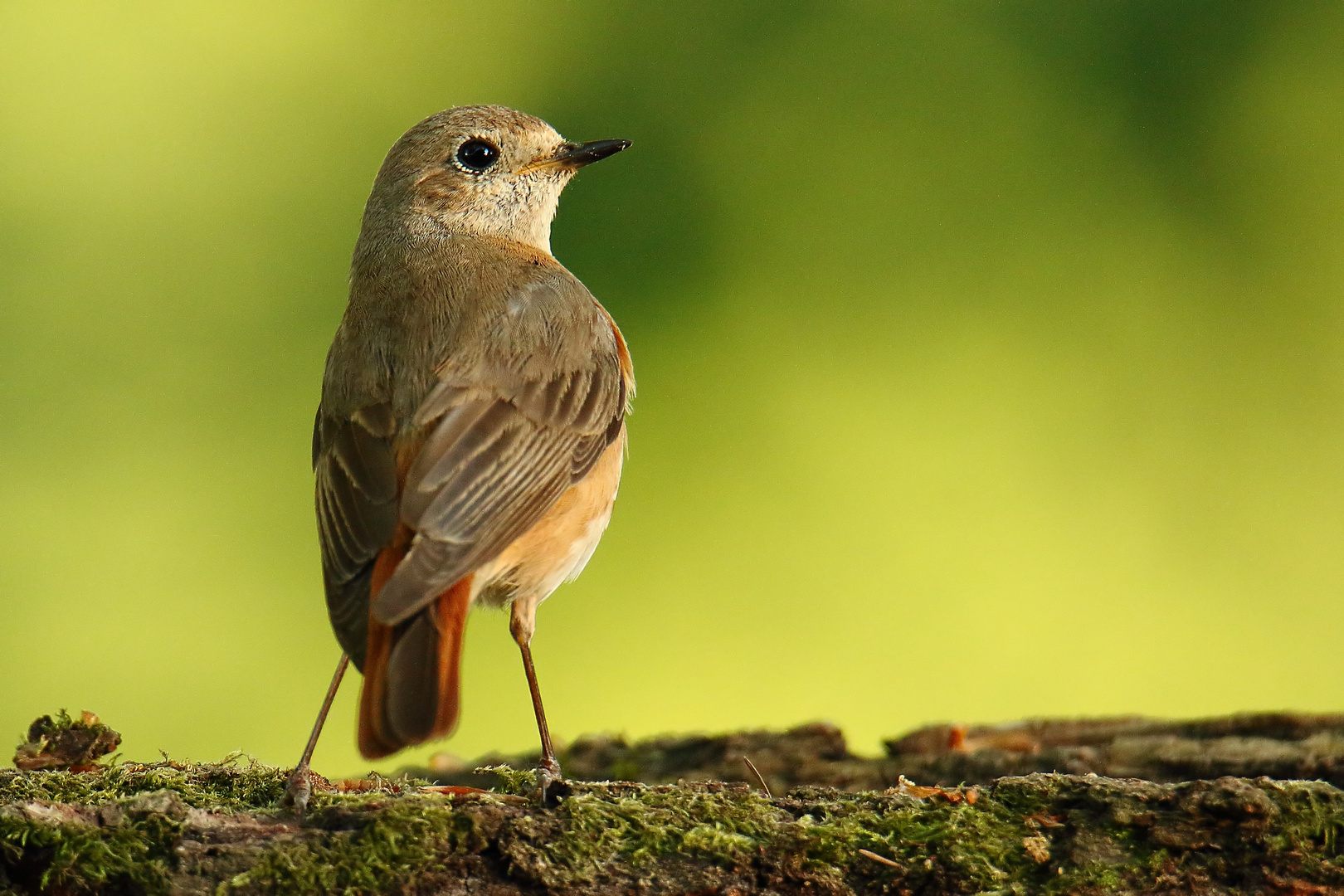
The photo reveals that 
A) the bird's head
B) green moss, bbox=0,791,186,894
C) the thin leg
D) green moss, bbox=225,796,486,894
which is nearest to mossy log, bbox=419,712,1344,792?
the thin leg

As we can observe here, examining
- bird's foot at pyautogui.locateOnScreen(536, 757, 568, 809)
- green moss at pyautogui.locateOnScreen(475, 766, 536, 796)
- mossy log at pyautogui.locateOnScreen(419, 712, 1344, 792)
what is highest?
mossy log at pyautogui.locateOnScreen(419, 712, 1344, 792)

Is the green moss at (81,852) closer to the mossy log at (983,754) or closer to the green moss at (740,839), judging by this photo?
the green moss at (740,839)

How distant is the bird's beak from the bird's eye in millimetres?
126

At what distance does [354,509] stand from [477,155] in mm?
1962

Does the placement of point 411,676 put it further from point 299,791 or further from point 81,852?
point 81,852

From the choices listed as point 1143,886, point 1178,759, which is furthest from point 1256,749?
point 1143,886

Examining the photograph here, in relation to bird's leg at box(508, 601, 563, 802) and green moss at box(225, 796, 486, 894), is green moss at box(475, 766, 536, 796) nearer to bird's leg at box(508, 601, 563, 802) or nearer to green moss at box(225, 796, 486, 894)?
bird's leg at box(508, 601, 563, 802)

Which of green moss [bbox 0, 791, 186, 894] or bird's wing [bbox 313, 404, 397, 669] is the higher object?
bird's wing [bbox 313, 404, 397, 669]

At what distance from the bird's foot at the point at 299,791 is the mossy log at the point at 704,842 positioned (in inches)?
1.0

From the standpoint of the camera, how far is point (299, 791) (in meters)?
2.84

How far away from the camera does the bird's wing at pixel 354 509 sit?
3207mm

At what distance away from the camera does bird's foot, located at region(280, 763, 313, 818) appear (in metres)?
2.77

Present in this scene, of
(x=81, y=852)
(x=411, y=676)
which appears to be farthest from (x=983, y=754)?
(x=81, y=852)

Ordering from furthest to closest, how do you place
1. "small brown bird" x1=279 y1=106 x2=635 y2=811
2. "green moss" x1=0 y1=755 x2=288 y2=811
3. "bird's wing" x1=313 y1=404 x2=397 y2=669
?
1. "bird's wing" x1=313 y1=404 x2=397 y2=669
2. "small brown bird" x1=279 y1=106 x2=635 y2=811
3. "green moss" x1=0 y1=755 x2=288 y2=811
